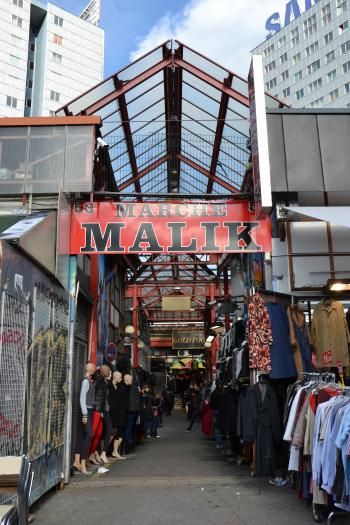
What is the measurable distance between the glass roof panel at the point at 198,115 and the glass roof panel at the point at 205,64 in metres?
1.07

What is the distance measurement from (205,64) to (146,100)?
165cm

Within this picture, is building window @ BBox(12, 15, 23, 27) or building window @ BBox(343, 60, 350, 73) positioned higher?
building window @ BBox(12, 15, 23, 27)

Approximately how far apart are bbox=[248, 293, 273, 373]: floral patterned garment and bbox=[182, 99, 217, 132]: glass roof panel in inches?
207

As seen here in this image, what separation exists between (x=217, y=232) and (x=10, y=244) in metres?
4.27

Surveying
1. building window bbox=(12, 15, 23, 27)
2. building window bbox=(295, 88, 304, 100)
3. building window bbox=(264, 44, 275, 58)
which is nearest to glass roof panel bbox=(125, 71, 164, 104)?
building window bbox=(12, 15, 23, 27)

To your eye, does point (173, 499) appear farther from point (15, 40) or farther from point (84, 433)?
point (15, 40)

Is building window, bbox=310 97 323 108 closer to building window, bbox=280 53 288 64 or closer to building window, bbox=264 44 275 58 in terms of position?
building window, bbox=280 53 288 64

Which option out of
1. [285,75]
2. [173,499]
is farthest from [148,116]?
[285,75]

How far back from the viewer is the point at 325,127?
903 cm

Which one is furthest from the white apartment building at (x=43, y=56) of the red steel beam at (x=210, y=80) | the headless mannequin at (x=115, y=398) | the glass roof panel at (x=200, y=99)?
the headless mannequin at (x=115, y=398)

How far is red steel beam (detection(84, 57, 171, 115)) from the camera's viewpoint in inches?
418

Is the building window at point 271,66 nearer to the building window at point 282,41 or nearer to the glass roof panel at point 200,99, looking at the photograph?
the building window at point 282,41

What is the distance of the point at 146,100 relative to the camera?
1159 centimetres

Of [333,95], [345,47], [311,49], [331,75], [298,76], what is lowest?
[333,95]
